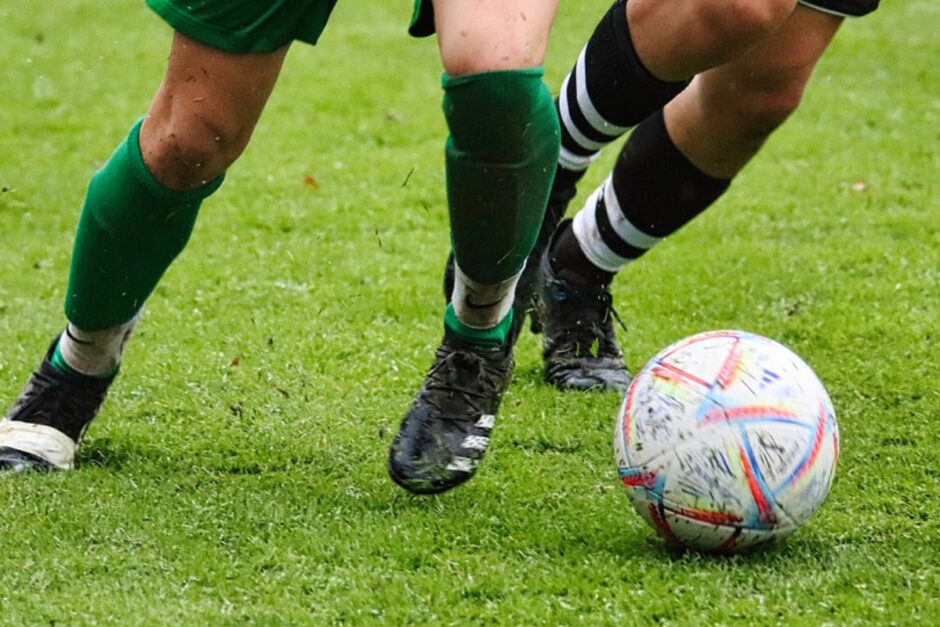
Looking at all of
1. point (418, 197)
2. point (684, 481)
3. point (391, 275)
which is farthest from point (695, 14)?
point (418, 197)

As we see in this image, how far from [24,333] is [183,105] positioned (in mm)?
1850

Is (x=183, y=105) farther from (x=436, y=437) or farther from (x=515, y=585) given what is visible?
(x=515, y=585)

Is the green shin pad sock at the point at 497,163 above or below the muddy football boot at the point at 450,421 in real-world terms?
above

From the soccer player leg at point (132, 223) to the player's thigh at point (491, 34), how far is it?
0.52m

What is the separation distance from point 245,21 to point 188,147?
307 millimetres

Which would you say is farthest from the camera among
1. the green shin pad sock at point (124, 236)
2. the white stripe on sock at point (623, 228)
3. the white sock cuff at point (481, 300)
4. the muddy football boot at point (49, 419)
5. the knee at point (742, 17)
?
the white stripe on sock at point (623, 228)

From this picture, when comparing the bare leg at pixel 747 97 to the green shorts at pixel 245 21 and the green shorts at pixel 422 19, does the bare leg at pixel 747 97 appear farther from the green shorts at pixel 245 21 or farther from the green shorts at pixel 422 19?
the green shorts at pixel 245 21

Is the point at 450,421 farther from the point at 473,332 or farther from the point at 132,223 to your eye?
the point at 132,223

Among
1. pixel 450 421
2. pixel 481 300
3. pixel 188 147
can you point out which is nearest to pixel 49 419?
pixel 188 147

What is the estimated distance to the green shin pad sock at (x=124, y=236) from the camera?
310cm

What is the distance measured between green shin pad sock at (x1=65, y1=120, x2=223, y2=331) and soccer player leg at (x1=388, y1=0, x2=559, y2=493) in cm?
65

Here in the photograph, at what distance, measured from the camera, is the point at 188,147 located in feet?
9.75

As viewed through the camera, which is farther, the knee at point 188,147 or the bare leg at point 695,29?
the knee at point 188,147

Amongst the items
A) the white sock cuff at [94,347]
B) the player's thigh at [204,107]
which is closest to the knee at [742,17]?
the player's thigh at [204,107]
